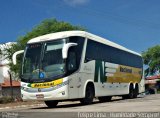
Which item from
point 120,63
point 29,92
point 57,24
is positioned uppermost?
point 57,24

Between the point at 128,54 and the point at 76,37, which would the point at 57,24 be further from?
the point at 76,37

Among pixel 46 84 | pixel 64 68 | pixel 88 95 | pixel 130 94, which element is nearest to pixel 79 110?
pixel 64 68

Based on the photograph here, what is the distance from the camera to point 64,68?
18734mm

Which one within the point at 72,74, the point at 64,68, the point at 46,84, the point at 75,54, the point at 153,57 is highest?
the point at 153,57

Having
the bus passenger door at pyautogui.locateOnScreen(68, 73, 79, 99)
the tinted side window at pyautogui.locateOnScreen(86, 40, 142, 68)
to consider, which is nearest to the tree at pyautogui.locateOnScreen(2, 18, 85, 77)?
the tinted side window at pyautogui.locateOnScreen(86, 40, 142, 68)

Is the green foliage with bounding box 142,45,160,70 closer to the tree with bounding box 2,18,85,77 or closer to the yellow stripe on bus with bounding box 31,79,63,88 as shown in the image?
the tree with bounding box 2,18,85,77

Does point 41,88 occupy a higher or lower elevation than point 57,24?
lower

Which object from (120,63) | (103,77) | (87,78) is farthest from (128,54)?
(87,78)

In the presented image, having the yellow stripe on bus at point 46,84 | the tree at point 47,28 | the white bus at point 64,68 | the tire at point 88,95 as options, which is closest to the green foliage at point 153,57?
the tree at point 47,28

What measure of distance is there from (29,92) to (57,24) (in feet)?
146

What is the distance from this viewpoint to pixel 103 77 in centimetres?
2328

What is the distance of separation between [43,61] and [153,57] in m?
72.5

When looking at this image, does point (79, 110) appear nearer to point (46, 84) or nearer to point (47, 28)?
point (46, 84)

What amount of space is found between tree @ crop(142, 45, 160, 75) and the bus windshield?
69461 mm
